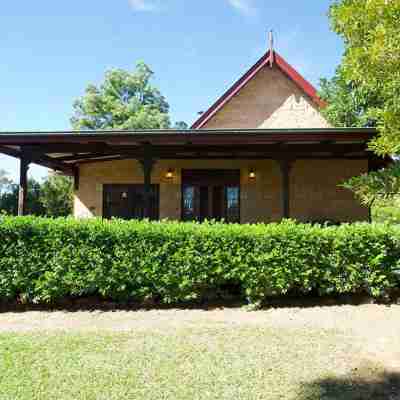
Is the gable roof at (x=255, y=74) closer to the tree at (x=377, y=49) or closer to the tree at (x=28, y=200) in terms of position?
the tree at (x=377, y=49)

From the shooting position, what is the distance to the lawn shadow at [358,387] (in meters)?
2.76

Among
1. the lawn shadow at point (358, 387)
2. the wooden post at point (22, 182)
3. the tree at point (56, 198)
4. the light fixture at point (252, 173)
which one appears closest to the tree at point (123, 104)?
the tree at point (56, 198)

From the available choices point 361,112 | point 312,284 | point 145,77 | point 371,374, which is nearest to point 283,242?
point 312,284

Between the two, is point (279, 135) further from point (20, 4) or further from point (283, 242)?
point (20, 4)

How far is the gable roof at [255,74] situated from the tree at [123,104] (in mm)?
18014

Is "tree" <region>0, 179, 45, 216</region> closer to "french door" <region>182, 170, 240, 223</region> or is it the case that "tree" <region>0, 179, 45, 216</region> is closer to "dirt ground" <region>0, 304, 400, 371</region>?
"french door" <region>182, 170, 240, 223</region>

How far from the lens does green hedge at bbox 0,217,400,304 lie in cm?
531

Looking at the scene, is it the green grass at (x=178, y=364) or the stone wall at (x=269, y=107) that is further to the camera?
the stone wall at (x=269, y=107)

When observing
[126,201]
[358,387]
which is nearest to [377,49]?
[358,387]

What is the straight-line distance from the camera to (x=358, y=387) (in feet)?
9.57

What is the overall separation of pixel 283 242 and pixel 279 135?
304 cm

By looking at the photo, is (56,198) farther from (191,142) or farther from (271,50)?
(191,142)

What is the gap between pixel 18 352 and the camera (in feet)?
12.1

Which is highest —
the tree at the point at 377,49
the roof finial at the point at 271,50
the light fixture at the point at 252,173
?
the roof finial at the point at 271,50
